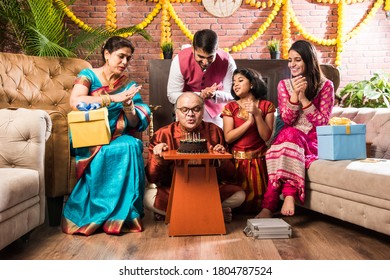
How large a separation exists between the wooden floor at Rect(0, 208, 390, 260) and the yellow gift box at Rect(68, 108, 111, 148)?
0.60 metres

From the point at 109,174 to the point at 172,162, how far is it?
1.47 ft

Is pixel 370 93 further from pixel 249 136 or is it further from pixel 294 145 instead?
pixel 294 145

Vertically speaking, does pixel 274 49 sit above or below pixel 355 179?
above

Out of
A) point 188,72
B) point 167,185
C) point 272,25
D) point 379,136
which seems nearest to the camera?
point 167,185

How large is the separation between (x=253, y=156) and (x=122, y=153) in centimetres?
100

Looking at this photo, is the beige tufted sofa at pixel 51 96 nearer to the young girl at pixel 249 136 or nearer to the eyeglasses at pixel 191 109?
the eyeglasses at pixel 191 109

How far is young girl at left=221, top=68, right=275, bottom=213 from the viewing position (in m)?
3.24

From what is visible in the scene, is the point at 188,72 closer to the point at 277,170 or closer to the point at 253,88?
the point at 253,88

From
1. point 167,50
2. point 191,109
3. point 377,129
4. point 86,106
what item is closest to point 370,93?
point 377,129

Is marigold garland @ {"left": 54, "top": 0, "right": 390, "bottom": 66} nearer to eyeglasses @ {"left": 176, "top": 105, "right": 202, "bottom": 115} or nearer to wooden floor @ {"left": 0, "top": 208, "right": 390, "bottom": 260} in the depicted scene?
eyeglasses @ {"left": 176, "top": 105, "right": 202, "bottom": 115}

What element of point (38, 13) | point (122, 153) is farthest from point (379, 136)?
point (38, 13)

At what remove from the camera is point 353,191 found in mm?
2633

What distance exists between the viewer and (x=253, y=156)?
3.29 m

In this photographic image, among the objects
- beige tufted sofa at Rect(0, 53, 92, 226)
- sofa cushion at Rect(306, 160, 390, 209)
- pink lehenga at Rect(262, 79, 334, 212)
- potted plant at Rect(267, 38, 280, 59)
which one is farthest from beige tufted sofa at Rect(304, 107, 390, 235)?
potted plant at Rect(267, 38, 280, 59)
